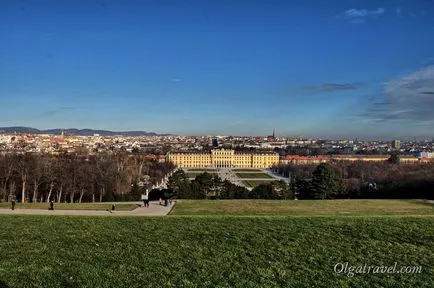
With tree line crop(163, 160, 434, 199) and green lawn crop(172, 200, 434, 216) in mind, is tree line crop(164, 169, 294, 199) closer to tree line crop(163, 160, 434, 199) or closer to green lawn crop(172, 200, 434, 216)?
tree line crop(163, 160, 434, 199)

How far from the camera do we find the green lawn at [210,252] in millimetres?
6938

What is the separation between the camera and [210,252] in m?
8.81

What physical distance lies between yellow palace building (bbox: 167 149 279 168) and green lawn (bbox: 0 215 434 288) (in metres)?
112

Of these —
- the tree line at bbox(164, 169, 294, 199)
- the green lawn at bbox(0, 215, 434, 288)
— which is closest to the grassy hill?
the green lawn at bbox(0, 215, 434, 288)

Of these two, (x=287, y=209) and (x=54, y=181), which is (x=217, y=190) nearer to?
(x=54, y=181)

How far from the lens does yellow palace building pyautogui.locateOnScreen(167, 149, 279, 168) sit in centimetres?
12481

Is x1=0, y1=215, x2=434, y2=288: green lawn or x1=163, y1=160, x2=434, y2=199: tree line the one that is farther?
x1=163, y1=160, x2=434, y2=199: tree line

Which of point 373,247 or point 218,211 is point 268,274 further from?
point 218,211

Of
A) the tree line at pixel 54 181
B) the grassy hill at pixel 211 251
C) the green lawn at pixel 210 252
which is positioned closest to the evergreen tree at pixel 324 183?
the tree line at pixel 54 181

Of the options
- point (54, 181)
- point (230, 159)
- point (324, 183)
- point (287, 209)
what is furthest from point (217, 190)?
point (230, 159)

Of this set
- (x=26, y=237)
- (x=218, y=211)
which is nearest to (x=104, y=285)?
(x=26, y=237)

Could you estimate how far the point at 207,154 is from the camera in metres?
Answer: 127

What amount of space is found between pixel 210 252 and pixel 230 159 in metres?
119

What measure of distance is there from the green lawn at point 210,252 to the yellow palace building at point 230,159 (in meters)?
112
